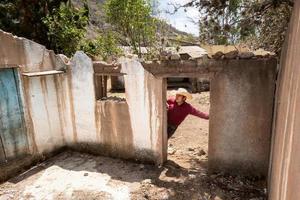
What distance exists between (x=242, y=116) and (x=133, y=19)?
911cm

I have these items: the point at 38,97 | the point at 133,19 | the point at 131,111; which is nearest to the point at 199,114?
the point at 131,111

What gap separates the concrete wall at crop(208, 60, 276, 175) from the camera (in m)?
5.28

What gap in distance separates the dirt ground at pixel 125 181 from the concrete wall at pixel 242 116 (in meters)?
0.39

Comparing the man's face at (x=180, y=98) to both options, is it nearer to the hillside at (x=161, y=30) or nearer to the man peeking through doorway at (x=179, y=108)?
the man peeking through doorway at (x=179, y=108)

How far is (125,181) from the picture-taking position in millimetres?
5941

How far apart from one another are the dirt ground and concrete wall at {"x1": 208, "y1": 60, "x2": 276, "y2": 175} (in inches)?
15.4

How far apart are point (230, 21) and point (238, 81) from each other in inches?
44.3

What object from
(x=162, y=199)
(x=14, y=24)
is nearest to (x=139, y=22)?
(x=14, y=24)

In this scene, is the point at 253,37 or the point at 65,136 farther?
the point at 65,136

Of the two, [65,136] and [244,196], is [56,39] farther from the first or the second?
[244,196]

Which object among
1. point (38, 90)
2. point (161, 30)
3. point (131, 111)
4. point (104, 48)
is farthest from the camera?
point (161, 30)

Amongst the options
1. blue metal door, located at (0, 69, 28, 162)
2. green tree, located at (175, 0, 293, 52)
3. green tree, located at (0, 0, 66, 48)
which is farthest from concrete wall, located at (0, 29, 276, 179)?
→ green tree, located at (0, 0, 66, 48)

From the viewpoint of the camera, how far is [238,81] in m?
5.41

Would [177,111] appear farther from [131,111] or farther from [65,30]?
[65,30]
